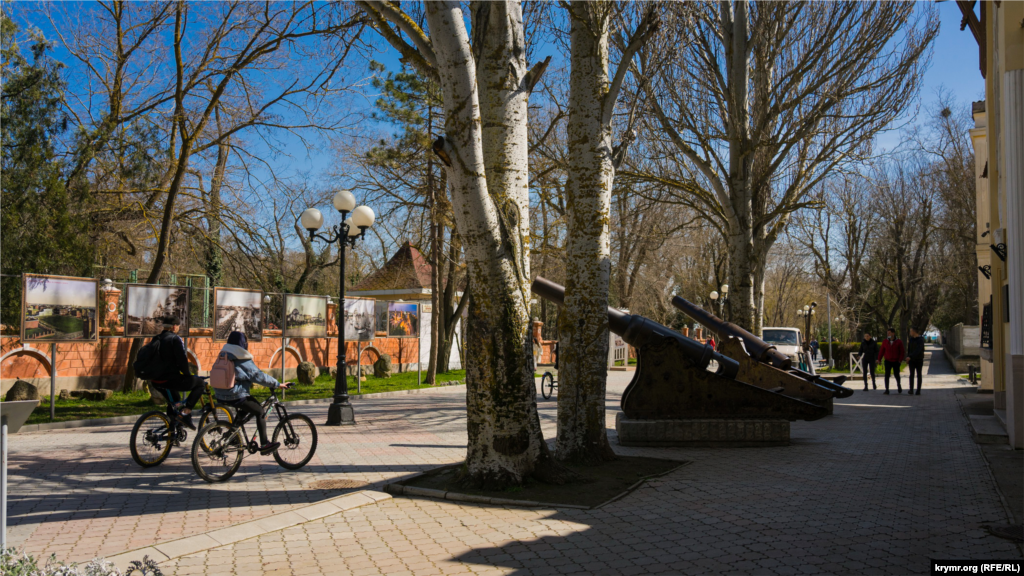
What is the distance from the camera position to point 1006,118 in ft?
28.8

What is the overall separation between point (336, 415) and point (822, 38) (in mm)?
12600

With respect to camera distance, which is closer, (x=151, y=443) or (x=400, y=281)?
(x=151, y=443)

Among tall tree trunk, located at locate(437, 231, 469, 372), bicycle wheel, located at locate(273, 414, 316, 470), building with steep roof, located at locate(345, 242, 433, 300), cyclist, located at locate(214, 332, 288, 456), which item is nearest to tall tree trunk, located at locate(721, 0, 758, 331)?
bicycle wheel, located at locate(273, 414, 316, 470)

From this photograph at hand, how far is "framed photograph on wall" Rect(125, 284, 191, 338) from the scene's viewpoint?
1383cm

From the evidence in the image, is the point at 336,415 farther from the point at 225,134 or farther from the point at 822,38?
the point at 822,38

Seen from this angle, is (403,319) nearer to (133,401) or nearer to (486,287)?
(133,401)

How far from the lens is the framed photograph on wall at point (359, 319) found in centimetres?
1980

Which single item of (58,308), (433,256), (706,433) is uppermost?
(433,256)

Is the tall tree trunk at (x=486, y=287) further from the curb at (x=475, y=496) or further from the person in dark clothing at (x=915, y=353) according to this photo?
the person in dark clothing at (x=915, y=353)

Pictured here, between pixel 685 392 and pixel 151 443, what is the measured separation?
6.72 m

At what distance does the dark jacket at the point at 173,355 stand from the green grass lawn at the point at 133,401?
207cm

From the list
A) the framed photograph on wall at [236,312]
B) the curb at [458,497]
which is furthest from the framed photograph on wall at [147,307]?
the curb at [458,497]

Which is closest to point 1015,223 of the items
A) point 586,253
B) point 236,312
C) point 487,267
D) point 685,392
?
point 685,392

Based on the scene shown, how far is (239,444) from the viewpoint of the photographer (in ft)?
24.7
